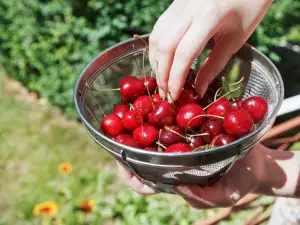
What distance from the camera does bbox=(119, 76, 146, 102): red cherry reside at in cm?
109

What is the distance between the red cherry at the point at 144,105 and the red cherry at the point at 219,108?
0.54 feet

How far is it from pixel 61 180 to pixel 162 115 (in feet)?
5.42

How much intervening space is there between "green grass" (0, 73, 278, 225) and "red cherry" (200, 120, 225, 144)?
49.0 inches

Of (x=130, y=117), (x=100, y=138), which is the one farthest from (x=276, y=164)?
(x=100, y=138)

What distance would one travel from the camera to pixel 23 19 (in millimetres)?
2852

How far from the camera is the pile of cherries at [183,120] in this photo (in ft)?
3.07

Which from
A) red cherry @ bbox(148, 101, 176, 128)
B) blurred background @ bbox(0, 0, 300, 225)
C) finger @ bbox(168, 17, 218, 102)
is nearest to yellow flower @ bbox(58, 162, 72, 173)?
blurred background @ bbox(0, 0, 300, 225)

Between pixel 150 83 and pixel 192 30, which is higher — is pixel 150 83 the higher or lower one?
the lower one

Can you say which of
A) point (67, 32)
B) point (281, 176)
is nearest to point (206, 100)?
point (281, 176)

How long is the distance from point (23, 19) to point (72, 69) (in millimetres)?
576

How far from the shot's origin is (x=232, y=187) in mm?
1089

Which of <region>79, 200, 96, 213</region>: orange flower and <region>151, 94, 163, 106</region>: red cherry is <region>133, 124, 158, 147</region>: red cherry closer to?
<region>151, 94, 163, 106</region>: red cherry

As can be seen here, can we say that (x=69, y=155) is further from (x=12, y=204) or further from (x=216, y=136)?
(x=216, y=136)

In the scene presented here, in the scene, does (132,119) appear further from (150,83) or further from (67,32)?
(67,32)
